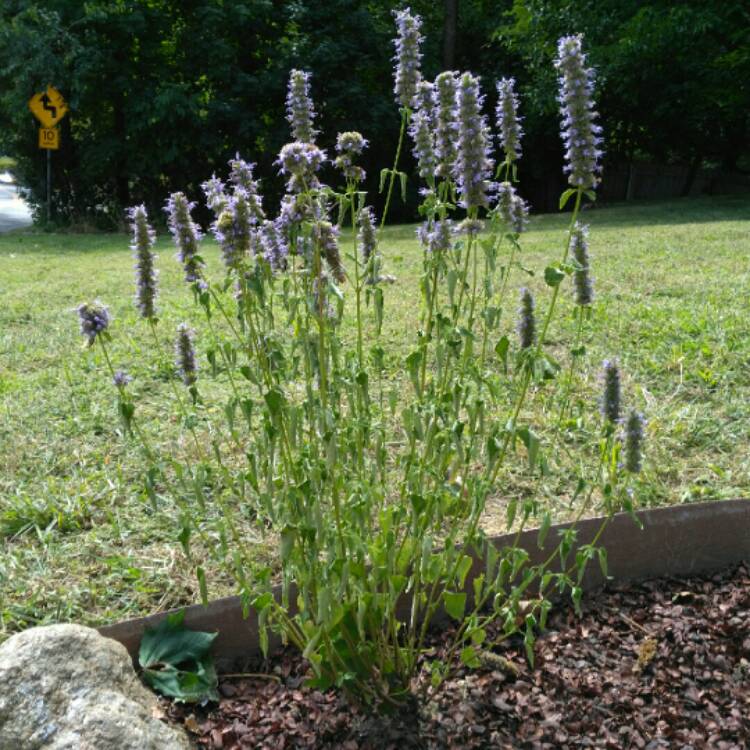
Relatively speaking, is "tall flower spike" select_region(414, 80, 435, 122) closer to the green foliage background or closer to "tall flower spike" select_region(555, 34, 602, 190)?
"tall flower spike" select_region(555, 34, 602, 190)

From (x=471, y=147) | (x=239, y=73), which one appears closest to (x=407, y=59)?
(x=471, y=147)

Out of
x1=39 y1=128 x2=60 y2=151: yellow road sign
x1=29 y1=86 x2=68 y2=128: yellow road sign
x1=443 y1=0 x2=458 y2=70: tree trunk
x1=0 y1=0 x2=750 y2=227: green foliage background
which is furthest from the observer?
x1=443 y1=0 x2=458 y2=70: tree trunk

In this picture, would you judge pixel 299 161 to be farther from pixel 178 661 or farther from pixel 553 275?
pixel 178 661

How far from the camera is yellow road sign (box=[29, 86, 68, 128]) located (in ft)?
53.2

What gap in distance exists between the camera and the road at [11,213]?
2003 cm

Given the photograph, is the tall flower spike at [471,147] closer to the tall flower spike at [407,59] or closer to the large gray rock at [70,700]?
the tall flower spike at [407,59]

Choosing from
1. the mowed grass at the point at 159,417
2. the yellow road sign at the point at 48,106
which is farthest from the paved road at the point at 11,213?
the mowed grass at the point at 159,417

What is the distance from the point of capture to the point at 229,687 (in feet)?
7.35

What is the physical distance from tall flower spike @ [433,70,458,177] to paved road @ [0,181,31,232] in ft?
60.5

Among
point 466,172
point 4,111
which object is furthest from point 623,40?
point 466,172

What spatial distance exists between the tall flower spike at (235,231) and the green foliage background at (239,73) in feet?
48.7

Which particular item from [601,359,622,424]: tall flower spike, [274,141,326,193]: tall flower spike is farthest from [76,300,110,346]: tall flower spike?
[601,359,622,424]: tall flower spike

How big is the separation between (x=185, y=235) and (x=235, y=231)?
161 mm

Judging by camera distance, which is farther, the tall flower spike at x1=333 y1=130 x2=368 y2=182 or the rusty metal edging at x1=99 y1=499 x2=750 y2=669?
the rusty metal edging at x1=99 y1=499 x2=750 y2=669
